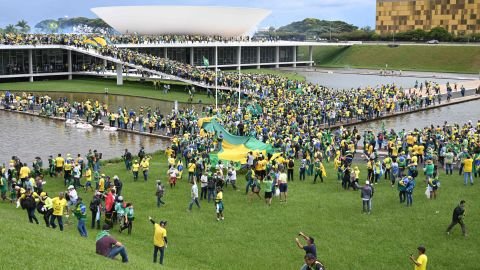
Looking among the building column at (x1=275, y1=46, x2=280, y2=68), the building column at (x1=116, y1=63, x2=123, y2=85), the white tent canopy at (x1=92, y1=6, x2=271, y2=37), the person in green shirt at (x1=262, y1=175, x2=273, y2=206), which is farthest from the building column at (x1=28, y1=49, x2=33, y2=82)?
the person in green shirt at (x1=262, y1=175, x2=273, y2=206)

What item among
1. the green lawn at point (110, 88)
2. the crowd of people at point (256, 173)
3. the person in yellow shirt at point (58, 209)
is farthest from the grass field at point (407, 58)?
the person in yellow shirt at point (58, 209)

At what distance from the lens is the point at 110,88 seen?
1932 inches

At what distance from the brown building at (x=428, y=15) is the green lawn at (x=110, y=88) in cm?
5680

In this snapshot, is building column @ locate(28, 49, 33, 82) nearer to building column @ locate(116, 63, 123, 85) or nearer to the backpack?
building column @ locate(116, 63, 123, 85)

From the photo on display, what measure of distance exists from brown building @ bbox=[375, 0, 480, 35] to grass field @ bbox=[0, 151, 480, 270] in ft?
264

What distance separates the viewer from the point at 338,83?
2217 inches

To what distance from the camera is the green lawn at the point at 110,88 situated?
45312 mm

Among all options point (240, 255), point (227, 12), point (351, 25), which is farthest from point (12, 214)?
point (351, 25)

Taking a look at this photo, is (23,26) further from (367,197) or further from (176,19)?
(367,197)

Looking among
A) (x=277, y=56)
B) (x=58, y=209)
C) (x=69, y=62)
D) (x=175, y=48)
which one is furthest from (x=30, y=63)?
(x=58, y=209)

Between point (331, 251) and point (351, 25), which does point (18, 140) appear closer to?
point (331, 251)

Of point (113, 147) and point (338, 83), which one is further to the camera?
point (338, 83)

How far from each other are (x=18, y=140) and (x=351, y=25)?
117491mm

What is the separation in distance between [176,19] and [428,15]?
45908mm
